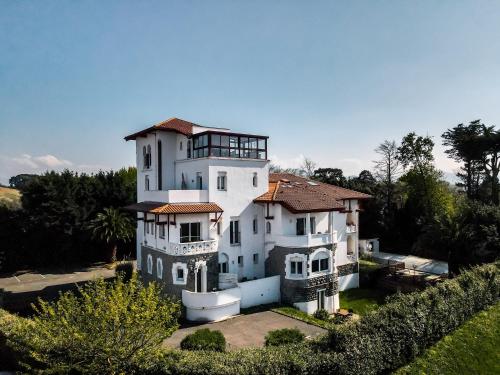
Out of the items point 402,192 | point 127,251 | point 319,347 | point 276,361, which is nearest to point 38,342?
point 276,361

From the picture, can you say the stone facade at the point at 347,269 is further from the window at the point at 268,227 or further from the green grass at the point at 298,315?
the window at the point at 268,227

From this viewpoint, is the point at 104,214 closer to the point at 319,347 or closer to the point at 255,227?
the point at 255,227

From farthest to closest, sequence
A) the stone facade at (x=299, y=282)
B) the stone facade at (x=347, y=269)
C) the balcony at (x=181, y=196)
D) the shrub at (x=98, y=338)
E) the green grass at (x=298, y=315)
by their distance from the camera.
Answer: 1. the stone facade at (x=347, y=269)
2. the stone facade at (x=299, y=282)
3. the balcony at (x=181, y=196)
4. the green grass at (x=298, y=315)
5. the shrub at (x=98, y=338)

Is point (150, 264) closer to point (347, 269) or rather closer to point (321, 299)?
point (321, 299)

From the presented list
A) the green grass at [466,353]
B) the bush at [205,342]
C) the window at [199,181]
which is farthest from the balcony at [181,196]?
the green grass at [466,353]

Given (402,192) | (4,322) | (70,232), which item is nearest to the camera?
(4,322)
